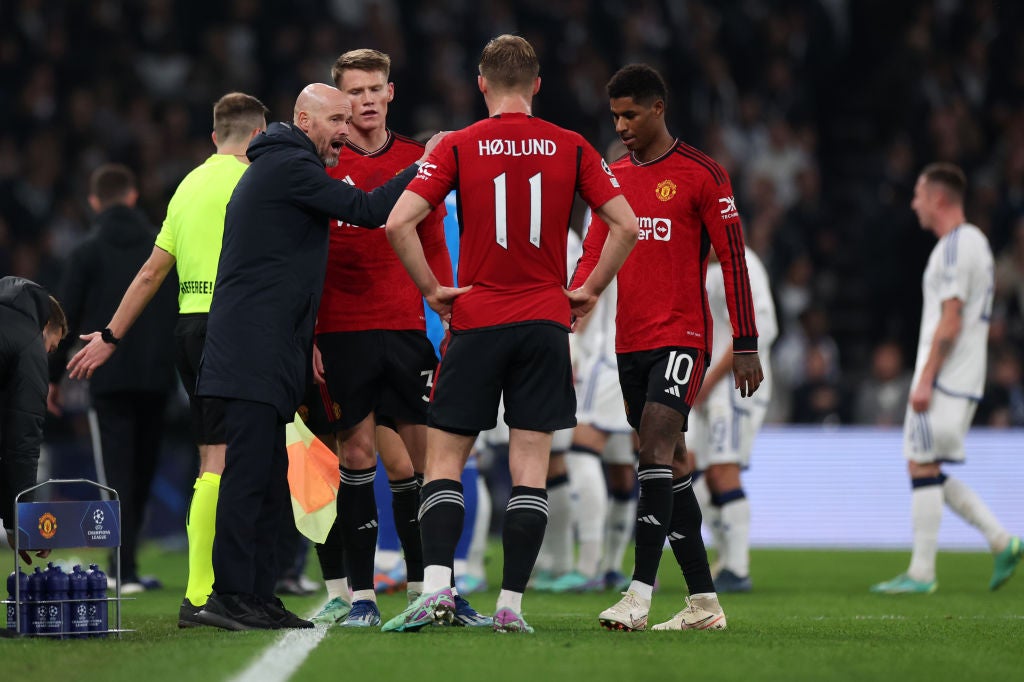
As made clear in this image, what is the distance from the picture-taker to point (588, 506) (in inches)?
418

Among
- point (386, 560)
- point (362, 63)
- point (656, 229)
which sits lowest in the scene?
point (386, 560)

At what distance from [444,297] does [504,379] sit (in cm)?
43

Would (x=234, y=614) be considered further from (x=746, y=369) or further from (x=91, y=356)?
(x=746, y=369)

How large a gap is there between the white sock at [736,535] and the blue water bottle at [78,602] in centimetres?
502

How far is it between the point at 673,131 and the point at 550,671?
47.2 feet

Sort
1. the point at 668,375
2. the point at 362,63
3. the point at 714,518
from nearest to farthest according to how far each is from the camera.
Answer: the point at 668,375
the point at 362,63
the point at 714,518

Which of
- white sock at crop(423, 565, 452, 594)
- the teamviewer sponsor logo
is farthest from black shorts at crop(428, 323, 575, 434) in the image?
the teamviewer sponsor logo

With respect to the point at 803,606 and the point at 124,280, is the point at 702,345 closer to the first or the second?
the point at 803,606

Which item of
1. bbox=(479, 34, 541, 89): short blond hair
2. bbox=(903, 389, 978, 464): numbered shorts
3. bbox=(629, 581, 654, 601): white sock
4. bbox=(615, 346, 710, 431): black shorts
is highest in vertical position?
bbox=(479, 34, 541, 89): short blond hair

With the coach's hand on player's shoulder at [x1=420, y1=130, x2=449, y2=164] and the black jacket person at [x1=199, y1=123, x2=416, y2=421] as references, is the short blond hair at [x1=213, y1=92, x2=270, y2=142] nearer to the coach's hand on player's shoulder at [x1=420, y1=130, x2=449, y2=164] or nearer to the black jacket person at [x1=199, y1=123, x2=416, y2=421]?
the black jacket person at [x1=199, y1=123, x2=416, y2=421]

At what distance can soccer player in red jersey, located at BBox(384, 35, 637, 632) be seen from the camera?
6367 mm

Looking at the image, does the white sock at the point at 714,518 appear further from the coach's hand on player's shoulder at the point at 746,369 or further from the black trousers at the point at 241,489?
the black trousers at the point at 241,489

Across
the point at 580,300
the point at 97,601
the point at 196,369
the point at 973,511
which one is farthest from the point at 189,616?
the point at 973,511

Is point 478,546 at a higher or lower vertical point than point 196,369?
lower
